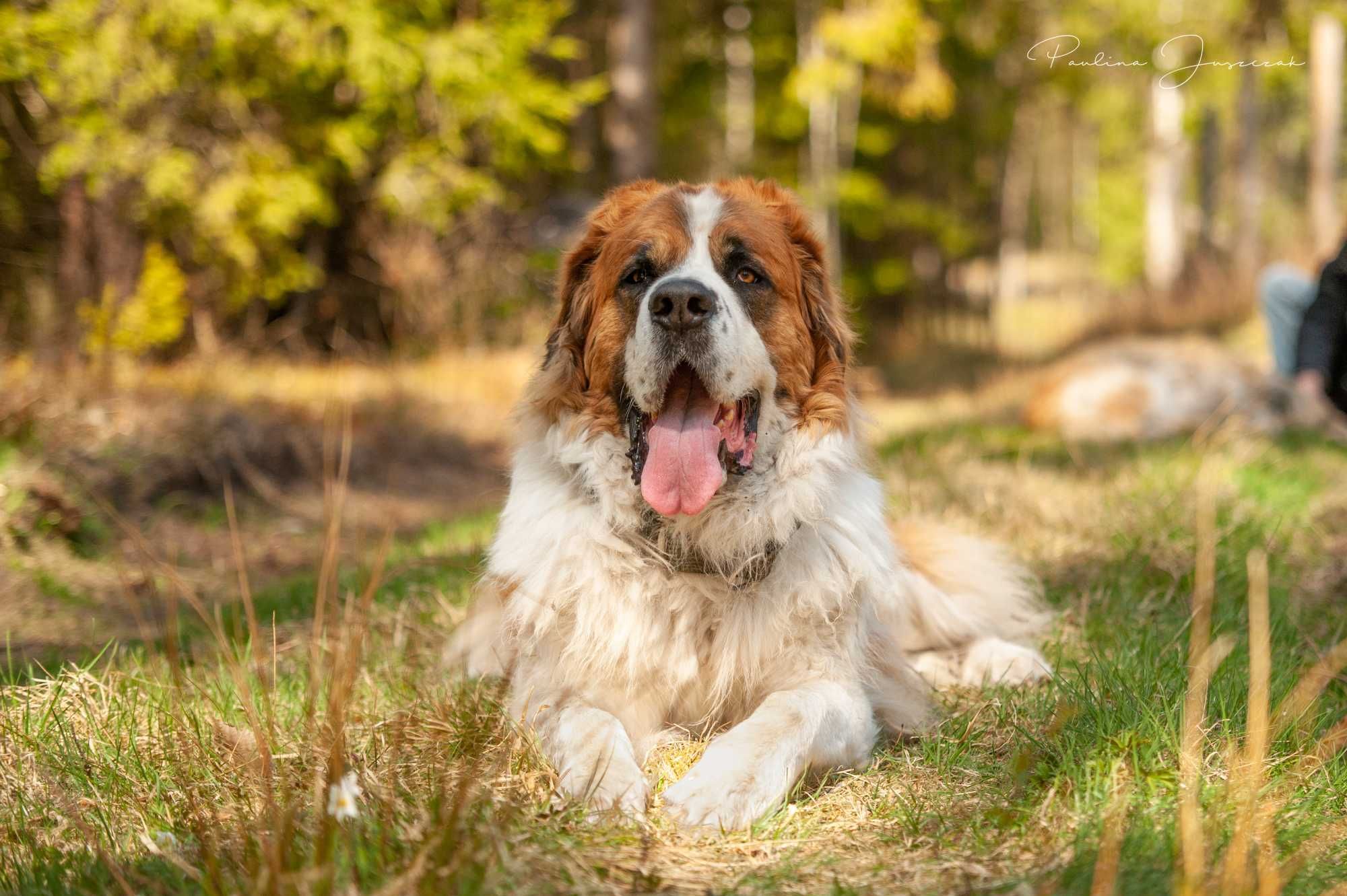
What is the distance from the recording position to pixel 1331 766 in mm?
2562

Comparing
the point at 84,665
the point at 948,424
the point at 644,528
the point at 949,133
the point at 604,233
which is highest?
the point at 949,133

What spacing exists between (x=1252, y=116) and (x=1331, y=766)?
56.3ft

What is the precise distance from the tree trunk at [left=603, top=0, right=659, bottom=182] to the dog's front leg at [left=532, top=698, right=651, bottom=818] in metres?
9.69

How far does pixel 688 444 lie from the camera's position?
9.38 feet

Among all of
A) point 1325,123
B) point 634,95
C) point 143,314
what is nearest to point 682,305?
point 143,314

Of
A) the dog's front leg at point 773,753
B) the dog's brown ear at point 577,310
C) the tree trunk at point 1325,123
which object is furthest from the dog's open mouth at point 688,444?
the tree trunk at point 1325,123

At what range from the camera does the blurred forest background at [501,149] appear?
8.52 meters

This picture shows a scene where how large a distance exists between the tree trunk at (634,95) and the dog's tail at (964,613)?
852cm

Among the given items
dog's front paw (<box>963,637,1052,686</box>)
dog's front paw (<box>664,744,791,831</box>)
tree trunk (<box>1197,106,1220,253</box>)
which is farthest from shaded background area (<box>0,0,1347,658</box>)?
dog's front paw (<box>963,637,1052,686</box>)

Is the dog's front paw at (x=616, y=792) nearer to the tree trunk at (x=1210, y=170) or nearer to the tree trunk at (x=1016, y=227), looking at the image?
the tree trunk at (x=1210, y=170)

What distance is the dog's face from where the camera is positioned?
282cm

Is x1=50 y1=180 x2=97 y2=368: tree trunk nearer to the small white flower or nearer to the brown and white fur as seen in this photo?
the small white flower

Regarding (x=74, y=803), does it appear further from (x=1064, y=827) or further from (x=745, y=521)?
(x=1064, y=827)

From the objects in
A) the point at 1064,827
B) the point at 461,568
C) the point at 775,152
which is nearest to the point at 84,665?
the point at 461,568
